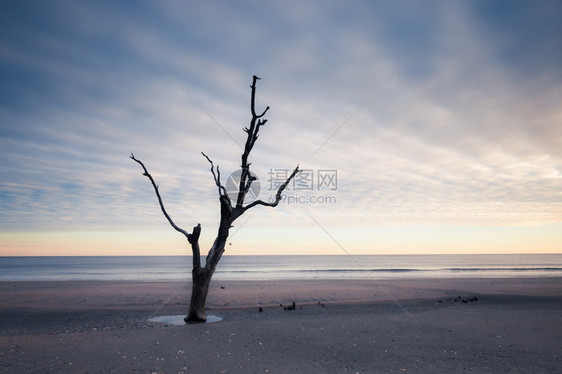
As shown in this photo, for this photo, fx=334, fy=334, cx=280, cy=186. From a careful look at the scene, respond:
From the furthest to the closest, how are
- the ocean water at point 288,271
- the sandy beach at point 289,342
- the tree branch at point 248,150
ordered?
the ocean water at point 288,271 < the tree branch at point 248,150 < the sandy beach at point 289,342

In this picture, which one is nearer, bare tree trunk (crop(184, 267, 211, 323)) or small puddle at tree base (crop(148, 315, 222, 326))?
bare tree trunk (crop(184, 267, 211, 323))

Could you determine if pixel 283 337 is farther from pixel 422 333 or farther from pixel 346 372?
pixel 422 333

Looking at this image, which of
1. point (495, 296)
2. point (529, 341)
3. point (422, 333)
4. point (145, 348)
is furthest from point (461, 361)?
point (495, 296)

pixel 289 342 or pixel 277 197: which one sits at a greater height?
pixel 277 197

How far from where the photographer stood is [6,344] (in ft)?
30.9

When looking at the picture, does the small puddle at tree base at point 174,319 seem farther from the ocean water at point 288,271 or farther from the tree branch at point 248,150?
the ocean water at point 288,271

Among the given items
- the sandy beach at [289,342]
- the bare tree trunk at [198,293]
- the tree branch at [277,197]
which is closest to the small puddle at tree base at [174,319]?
the sandy beach at [289,342]

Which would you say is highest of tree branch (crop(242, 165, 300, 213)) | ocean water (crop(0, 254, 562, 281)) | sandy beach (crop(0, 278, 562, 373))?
tree branch (crop(242, 165, 300, 213))

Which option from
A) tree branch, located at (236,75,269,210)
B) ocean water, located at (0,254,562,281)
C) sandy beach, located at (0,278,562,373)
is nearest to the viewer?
sandy beach, located at (0,278,562,373)

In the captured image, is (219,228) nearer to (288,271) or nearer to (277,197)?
(277,197)

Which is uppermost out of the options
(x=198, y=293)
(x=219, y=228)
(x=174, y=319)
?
(x=219, y=228)

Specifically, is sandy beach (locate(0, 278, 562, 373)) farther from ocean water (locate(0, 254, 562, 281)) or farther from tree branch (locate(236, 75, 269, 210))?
ocean water (locate(0, 254, 562, 281))

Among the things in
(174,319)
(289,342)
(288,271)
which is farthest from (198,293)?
(288,271)

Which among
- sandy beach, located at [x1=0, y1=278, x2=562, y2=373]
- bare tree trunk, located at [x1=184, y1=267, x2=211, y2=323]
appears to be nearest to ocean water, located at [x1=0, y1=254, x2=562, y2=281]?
sandy beach, located at [x1=0, y1=278, x2=562, y2=373]
